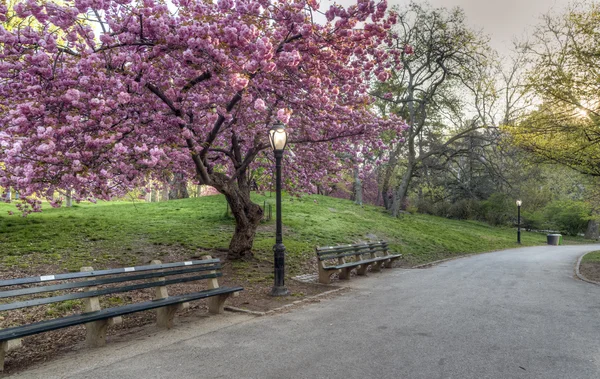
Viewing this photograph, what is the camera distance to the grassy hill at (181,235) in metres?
10.2

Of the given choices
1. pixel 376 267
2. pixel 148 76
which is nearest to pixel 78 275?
pixel 148 76

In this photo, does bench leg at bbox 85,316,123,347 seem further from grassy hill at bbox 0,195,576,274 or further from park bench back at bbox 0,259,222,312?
grassy hill at bbox 0,195,576,274

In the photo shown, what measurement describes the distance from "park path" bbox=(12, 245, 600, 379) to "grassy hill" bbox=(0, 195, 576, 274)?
5025 mm

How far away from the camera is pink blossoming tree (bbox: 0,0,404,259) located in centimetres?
613

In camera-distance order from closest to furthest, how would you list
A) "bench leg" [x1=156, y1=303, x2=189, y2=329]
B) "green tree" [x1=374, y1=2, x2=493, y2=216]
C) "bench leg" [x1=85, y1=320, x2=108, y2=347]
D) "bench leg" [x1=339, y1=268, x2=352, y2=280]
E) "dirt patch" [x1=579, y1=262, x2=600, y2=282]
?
1. "bench leg" [x1=85, y1=320, x2=108, y2=347]
2. "bench leg" [x1=156, y1=303, x2=189, y2=329]
3. "bench leg" [x1=339, y1=268, x2=352, y2=280]
4. "dirt patch" [x1=579, y1=262, x2=600, y2=282]
5. "green tree" [x1=374, y1=2, x2=493, y2=216]

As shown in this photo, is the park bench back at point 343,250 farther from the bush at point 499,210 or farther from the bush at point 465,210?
the bush at point 465,210

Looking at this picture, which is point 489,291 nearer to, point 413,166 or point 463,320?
point 463,320

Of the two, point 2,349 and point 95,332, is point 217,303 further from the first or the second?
point 2,349

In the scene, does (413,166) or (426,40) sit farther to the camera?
(413,166)

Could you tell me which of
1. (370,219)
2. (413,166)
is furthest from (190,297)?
(413,166)

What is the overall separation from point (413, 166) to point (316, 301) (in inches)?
818

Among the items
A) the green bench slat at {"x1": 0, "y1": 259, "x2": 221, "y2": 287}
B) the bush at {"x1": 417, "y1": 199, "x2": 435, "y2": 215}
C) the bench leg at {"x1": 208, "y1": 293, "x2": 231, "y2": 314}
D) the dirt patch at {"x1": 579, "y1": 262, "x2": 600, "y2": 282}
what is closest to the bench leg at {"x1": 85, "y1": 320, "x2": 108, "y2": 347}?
the green bench slat at {"x1": 0, "y1": 259, "x2": 221, "y2": 287}

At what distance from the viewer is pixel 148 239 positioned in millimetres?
12648

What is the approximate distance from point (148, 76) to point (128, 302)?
4.18 metres
